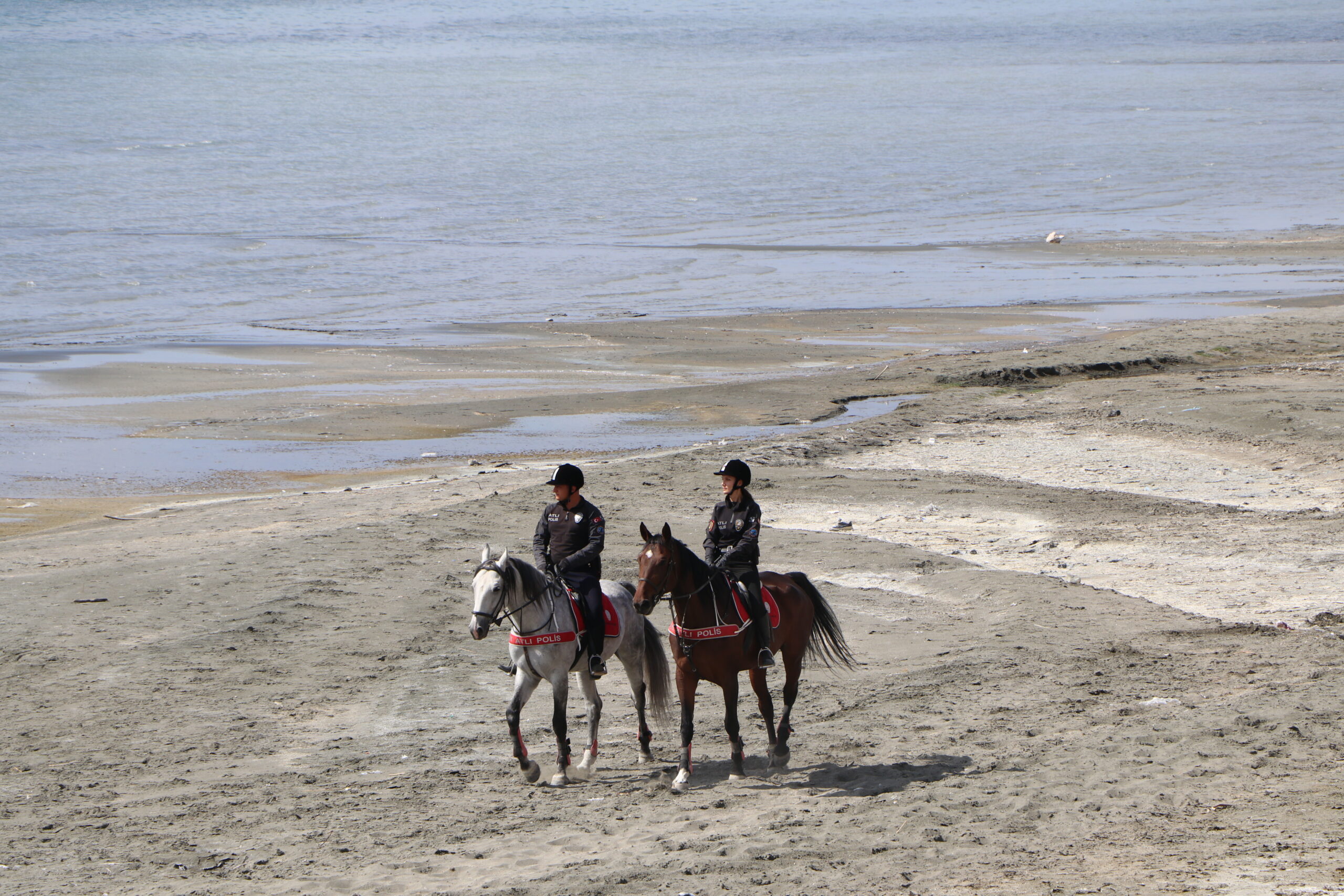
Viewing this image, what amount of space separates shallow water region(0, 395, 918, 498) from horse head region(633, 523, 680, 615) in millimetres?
13199

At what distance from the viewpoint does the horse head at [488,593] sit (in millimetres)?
9219

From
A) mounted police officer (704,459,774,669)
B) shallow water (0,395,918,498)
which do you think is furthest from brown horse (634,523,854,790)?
shallow water (0,395,918,498)

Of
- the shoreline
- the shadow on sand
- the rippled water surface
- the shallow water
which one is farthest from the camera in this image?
the rippled water surface

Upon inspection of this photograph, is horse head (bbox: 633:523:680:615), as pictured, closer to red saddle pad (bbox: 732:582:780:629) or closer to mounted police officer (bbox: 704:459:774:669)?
mounted police officer (bbox: 704:459:774:669)

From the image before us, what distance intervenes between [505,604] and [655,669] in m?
1.57

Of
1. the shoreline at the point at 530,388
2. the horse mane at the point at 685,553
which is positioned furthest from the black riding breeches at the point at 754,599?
the shoreline at the point at 530,388

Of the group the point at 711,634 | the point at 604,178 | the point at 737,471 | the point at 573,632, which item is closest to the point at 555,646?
the point at 573,632

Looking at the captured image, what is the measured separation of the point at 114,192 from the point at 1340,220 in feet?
178

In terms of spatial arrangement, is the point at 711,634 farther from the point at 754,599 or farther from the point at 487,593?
the point at 487,593

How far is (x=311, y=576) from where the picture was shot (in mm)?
15148

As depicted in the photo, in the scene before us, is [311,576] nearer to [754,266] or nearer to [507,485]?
[507,485]

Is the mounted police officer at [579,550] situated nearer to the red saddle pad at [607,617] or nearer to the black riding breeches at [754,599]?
the red saddle pad at [607,617]

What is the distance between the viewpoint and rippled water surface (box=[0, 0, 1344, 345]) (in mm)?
41844

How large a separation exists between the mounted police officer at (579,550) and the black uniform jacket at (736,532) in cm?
83
